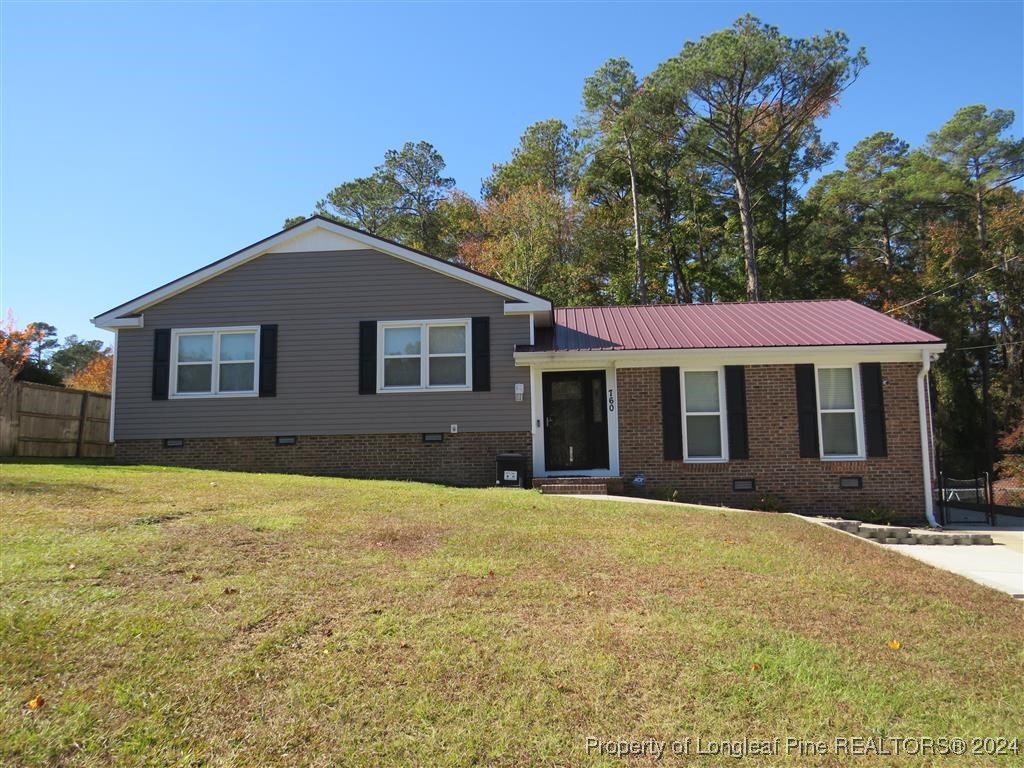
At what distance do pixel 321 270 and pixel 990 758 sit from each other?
Result: 12.8 m

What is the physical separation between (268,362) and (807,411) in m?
10.5

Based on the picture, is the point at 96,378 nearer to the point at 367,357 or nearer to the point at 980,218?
the point at 367,357

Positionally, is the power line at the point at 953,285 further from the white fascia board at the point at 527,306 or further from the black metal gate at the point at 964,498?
the white fascia board at the point at 527,306

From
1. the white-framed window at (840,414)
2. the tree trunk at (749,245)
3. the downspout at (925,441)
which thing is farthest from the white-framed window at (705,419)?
the tree trunk at (749,245)

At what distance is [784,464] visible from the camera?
40.1 ft

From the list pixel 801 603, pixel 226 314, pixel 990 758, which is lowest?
pixel 990 758

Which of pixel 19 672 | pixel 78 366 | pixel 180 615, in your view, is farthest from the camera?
pixel 78 366

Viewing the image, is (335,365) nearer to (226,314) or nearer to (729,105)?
(226,314)

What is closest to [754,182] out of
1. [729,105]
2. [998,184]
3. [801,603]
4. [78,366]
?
[729,105]

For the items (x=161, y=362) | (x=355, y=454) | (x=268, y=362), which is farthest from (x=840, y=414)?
(x=161, y=362)

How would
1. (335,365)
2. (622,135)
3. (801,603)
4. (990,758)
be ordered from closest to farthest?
(990,758) → (801,603) → (335,365) → (622,135)

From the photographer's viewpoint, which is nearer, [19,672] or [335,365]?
[19,672]

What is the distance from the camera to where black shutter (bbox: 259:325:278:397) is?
13445 mm

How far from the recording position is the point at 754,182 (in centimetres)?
2998
